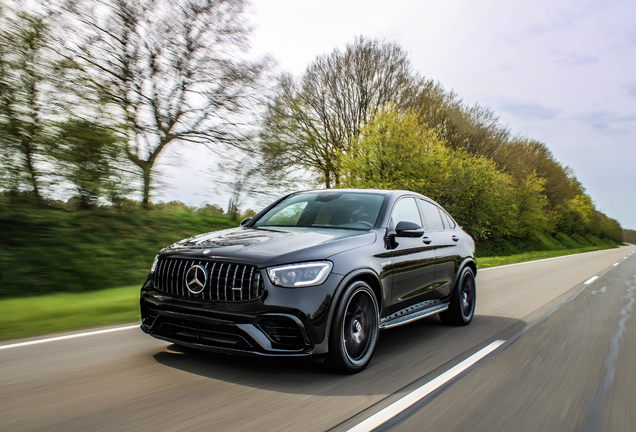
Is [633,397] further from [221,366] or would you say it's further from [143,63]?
[143,63]

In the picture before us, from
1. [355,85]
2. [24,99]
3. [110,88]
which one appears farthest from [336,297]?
[355,85]

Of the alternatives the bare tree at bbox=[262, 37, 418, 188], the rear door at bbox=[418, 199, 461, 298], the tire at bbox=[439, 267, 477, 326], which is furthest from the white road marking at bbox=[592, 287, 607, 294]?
the bare tree at bbox=[262, 37, 418, 188]

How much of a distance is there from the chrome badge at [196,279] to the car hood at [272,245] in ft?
0.37

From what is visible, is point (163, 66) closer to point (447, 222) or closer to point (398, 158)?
point (447, 222)

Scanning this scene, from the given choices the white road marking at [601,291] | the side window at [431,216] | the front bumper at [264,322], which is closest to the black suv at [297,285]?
the front bumper at [264,322]

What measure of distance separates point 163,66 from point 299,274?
11.1 meters

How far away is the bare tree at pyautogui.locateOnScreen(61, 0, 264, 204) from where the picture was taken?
11391 millimetres

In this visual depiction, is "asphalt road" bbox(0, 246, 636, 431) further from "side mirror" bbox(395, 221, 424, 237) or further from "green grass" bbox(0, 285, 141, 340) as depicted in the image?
"side mirror" bbox(395, 221, 424, 237)

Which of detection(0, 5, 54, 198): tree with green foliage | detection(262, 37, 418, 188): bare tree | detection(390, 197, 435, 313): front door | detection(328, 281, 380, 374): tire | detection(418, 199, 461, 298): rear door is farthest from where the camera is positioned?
detection(262, 37, 418, 188): bare tree

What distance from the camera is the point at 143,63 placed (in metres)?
13.0

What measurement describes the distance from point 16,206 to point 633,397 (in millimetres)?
9841

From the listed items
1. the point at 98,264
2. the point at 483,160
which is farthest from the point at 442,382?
the point at 483,160

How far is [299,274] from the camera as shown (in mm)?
4004

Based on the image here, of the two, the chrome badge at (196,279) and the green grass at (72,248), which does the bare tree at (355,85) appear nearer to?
the green grass at (72,248)
